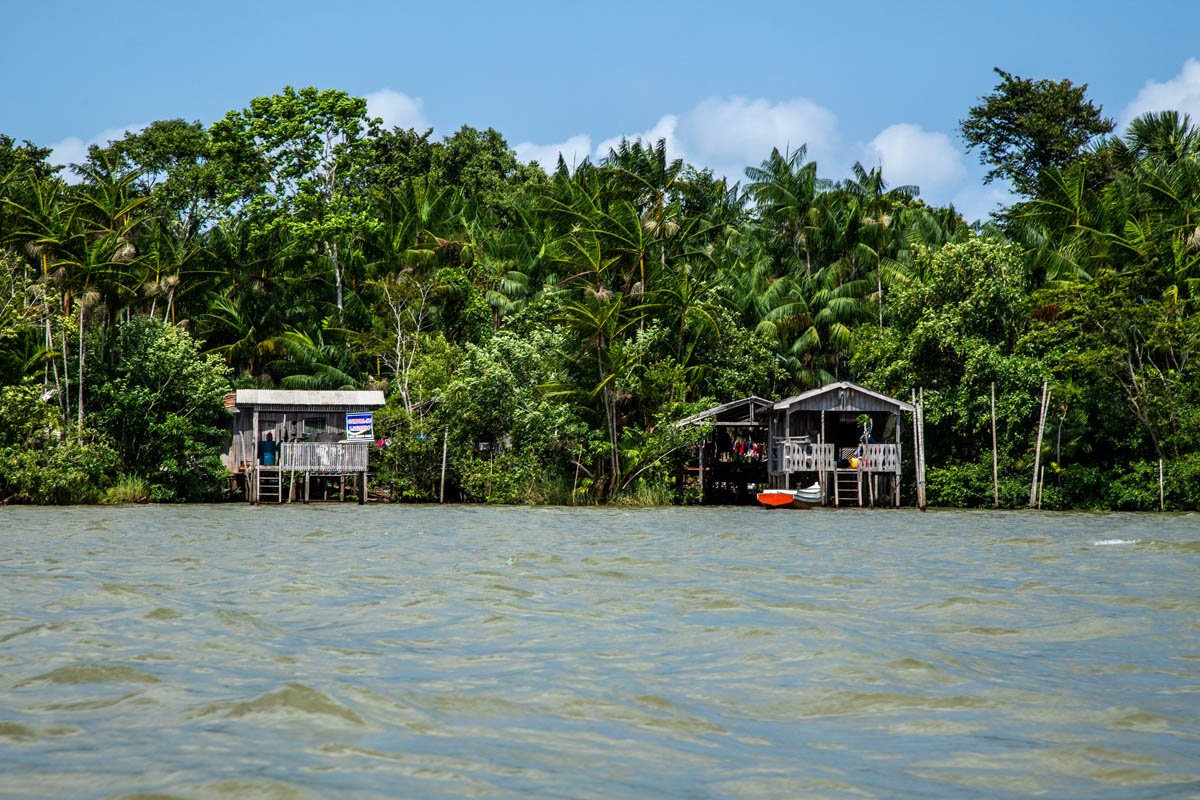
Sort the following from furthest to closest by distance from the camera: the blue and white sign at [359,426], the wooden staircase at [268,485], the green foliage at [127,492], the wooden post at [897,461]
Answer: the wooden post at [897,461], the wooden staircase at [268,485], the blue and white sign at [359,426], the green foliage at [127,492]

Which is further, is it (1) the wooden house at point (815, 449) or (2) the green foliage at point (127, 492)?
(1) the wooden house at point (815, 449)

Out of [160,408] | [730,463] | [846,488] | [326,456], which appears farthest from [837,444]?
[160,408]

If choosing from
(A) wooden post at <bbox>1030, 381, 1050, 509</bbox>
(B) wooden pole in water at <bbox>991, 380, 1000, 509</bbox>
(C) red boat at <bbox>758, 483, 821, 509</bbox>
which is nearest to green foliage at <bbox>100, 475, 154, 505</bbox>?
(C) red boat at <bbox>758, 483, 821, 509</bbox>

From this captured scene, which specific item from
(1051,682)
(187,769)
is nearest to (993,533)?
(1051,682)

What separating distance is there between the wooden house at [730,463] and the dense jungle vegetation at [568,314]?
1.21m

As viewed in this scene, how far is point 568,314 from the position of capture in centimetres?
3666

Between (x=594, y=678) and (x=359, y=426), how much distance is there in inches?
1193

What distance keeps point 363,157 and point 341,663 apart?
134 ft

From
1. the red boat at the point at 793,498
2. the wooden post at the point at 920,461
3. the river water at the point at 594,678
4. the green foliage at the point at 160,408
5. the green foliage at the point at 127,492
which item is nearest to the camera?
the river water at the point at 594,678

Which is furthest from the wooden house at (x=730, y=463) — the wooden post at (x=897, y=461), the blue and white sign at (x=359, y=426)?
the blue and white sign at (x=359, y=426)

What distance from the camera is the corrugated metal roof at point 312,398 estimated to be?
37.3m

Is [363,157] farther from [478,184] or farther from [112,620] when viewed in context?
[112,620]

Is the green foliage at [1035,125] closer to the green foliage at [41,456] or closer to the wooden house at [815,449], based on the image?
the wooden house at [815,449]

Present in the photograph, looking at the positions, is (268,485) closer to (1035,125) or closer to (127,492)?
(127,492)
